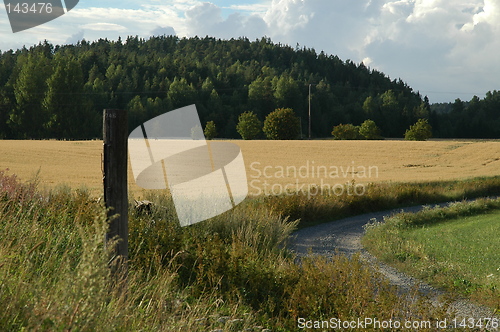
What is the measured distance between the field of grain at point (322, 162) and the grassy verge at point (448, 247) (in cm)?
936

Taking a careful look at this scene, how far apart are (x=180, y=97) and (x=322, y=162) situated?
222 feet

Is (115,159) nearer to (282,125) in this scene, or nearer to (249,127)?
(282,125)

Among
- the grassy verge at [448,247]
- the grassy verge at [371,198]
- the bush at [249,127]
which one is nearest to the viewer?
the grassy verge at [448,247]

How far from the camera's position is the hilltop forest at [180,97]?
8144 cm

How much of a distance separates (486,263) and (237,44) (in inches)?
→ 6962

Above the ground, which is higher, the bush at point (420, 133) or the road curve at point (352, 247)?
the bush at point (420, 133)

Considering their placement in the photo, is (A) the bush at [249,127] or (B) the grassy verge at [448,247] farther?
(A) the bush at [249,127]

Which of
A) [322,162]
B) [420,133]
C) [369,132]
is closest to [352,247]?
[322,162]

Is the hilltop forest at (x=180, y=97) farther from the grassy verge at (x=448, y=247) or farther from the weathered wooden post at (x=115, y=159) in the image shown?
the weathered wooden post at (x=115, y=159)

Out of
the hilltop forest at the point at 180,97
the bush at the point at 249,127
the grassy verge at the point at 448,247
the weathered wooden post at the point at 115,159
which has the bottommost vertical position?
the grassy verge at the point at 448,247

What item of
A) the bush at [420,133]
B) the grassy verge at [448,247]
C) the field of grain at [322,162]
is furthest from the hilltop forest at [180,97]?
the grassy verge at [448,247]

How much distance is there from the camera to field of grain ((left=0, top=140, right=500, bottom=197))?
1243 inches

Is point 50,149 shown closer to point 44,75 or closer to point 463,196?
point 463,196

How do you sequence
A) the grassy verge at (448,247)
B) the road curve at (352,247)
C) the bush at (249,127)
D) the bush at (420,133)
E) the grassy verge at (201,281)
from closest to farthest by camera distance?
the grassy verge at (201,281)
the road curve at (352,247)
the grassy verge at (448,247)
the bush at (420,133)
the bush at (249,127)
